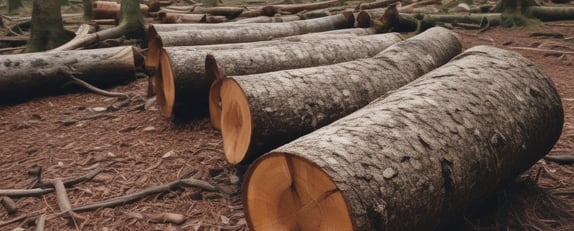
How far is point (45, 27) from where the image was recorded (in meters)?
7.76

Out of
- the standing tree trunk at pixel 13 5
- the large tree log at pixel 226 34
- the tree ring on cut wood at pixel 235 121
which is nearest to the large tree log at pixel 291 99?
the tree ring on cut wood at pixel 235 121

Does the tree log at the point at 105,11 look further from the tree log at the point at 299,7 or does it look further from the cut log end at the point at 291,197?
the cut log end at the point at 291,197

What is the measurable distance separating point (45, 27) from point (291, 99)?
654 centimetres

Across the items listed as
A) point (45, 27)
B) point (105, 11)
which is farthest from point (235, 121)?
point (105, 11)

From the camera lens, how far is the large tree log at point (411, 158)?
1824 mm

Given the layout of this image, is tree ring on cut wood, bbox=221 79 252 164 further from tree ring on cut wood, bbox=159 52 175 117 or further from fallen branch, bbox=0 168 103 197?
tree ring on cut wood, bbox=159 52 175 117

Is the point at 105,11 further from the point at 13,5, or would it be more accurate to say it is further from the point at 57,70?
the point at 13,5

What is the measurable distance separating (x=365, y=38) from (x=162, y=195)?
3.38 m

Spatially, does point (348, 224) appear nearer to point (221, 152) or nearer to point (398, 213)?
point (398, 213)

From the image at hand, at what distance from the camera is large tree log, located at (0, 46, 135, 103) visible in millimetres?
5988

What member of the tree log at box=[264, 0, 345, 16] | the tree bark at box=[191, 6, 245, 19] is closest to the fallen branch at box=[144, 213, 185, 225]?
the tree log at box=[264, 0, 345, 16]

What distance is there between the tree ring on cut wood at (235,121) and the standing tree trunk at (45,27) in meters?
5.91

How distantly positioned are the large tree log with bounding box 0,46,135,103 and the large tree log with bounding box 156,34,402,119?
1.90 m

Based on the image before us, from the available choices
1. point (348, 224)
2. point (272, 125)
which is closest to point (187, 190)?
point (272, 125)
